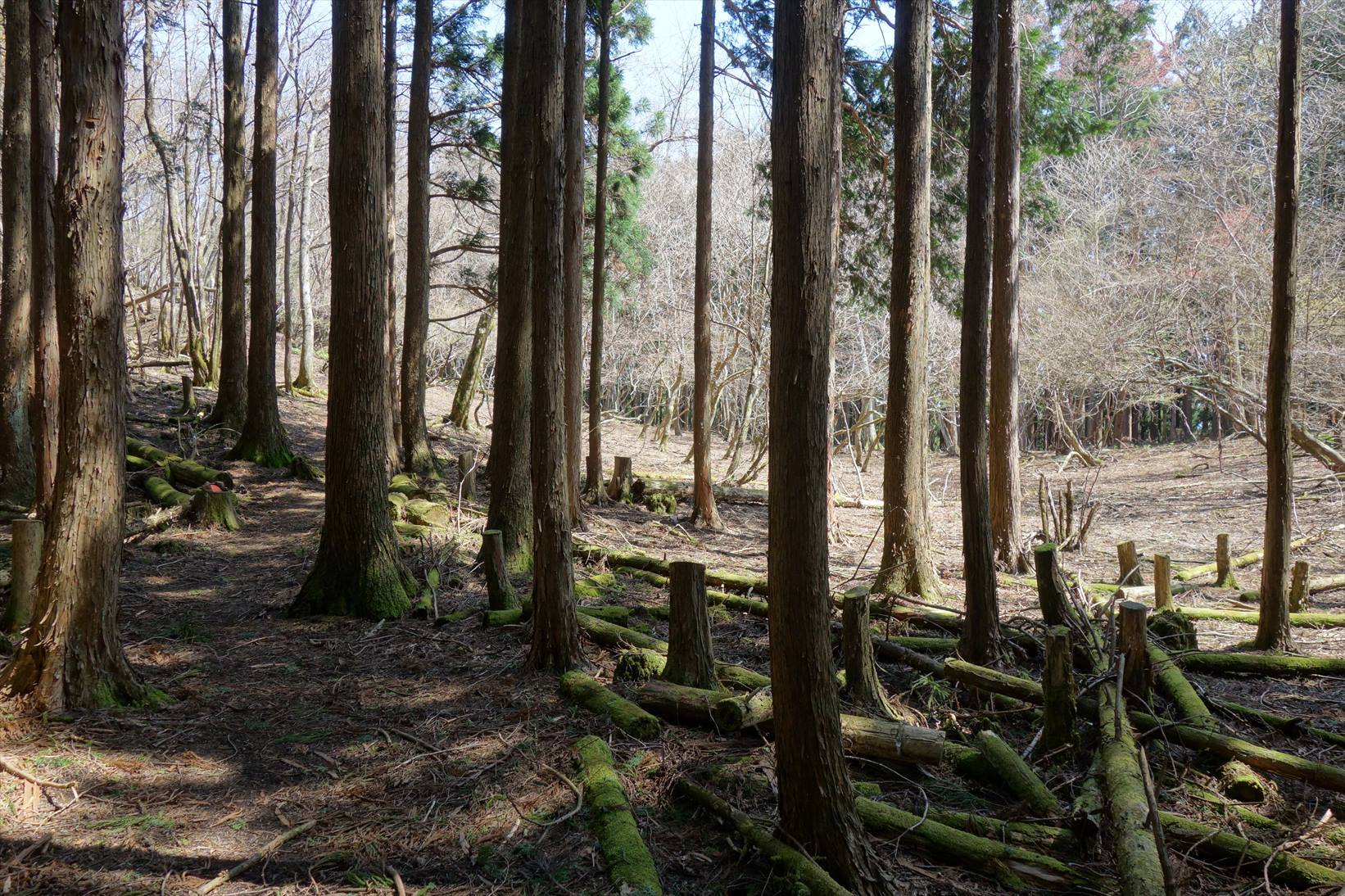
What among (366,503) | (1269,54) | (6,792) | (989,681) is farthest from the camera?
(1269,54)

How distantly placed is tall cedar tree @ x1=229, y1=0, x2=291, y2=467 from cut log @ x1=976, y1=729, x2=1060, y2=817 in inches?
459

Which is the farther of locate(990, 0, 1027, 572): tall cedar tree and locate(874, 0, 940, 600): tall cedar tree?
locate(990, 0, 1027, 572): tall cedar tree

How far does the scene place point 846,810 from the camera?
363 centimetres

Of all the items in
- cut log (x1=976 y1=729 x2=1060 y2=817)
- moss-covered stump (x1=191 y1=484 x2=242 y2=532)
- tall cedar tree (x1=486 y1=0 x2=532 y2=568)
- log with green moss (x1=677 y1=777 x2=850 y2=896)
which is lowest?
cut log (x1=976 y1=729 x2=1060 y2=817)

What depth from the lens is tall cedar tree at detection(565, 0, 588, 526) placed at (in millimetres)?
11352

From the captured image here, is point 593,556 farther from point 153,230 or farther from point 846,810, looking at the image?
point 153,230

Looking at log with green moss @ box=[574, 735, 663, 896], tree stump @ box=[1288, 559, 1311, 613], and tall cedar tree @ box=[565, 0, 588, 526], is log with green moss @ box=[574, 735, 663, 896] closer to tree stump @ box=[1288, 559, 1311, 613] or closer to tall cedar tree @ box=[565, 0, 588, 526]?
tall cedar tree @ box=[565, 0, 588, 526]

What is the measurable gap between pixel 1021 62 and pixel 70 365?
39.6 feet

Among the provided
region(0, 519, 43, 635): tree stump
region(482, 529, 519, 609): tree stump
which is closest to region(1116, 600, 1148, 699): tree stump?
region(482, 529, 519, 609): tree stump

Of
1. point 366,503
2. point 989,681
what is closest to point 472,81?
point 366,503

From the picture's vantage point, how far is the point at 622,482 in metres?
15.3

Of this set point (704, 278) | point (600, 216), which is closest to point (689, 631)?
point (704, 278)

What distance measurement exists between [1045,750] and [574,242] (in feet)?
29.9

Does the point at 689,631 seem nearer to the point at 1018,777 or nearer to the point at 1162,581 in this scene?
the point at 1018,777
